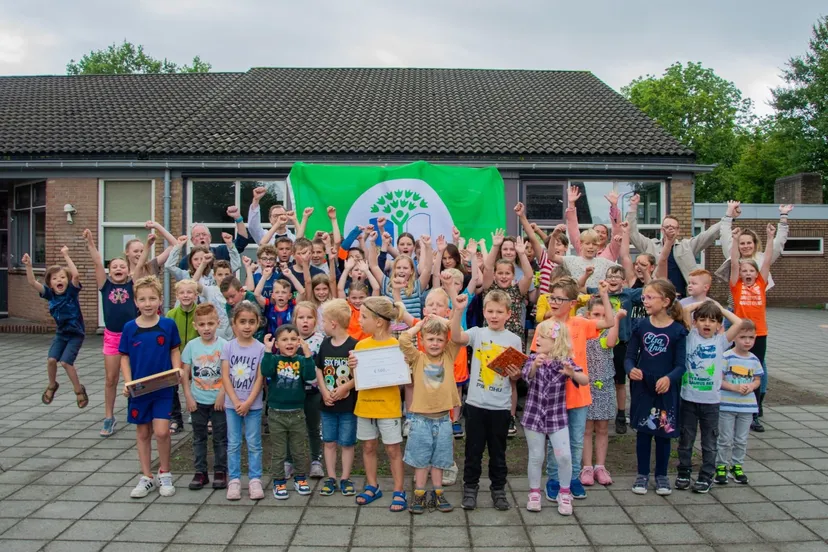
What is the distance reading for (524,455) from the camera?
5.74 meters

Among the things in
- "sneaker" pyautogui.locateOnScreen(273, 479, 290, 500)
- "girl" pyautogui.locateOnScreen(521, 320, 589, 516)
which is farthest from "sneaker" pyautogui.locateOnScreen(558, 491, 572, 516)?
"sneaker" pyautogui.locateOnScreen(273, 479, 290, 500)

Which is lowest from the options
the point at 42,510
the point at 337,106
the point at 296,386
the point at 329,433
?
the point at 42,510

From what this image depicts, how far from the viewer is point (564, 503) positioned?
4.50 m

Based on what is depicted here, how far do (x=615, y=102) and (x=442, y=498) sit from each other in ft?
56.3

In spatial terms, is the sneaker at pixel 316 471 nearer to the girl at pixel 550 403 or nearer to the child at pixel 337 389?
the child at pixel 337 389

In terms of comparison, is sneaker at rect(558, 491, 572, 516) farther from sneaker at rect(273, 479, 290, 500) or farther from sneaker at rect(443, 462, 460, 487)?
sneaker at rect(273, 479, 290, 500)

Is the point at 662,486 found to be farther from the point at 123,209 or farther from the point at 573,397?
the point at 123,209

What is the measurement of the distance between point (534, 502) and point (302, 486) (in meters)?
1.64

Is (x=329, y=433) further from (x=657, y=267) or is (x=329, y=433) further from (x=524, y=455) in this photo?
(x=657, y=267)

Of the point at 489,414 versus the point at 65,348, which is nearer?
the point at 489,414

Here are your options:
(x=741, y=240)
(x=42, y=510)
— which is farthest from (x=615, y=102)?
(x=42, y=510)

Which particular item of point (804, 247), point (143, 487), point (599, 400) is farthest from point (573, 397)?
point (804, 247)

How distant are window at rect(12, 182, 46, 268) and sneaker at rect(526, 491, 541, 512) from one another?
49.0ft

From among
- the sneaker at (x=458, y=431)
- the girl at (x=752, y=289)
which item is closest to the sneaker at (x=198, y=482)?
the sneaker at (x=458, y=431)
